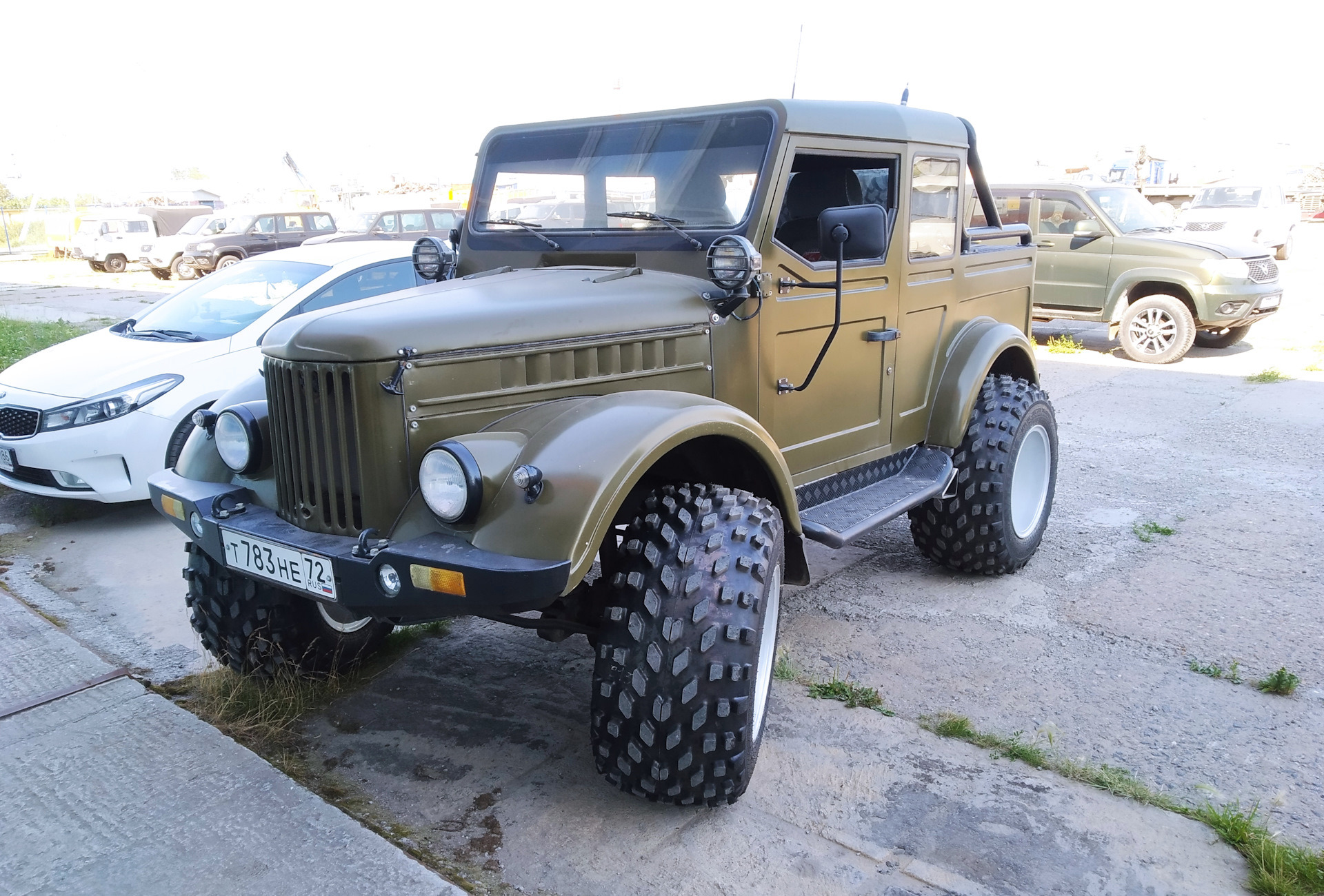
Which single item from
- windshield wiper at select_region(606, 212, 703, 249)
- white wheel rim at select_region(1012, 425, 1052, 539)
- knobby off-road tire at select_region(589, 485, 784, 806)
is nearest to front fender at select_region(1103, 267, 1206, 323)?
white wheel rim at select_region(1012, 425, 1052, 539)

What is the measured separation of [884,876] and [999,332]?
2.71 meters

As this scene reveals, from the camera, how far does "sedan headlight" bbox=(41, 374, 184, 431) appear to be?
205 inches

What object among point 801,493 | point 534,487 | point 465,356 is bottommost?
point 801,493

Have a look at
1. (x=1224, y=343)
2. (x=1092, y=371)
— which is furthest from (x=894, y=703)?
(x=1224, y=343)

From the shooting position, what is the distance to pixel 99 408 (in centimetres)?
524

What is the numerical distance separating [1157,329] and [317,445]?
9.63m

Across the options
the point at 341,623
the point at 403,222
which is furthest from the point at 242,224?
the point at 341,623

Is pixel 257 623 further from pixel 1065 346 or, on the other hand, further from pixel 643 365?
pixel 1065 346

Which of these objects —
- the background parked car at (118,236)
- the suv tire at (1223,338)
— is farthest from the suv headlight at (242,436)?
the background parked car at (118,236)

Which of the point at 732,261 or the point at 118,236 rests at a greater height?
the point at 732,261

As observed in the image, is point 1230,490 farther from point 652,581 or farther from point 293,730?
point 293,730

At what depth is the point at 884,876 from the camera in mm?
2498

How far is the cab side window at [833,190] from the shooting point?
3785 millimetres

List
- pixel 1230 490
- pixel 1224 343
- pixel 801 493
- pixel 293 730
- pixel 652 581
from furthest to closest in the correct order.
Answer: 1. pixel 1224 343
2. pixel 1230 490
3. pixel 801 493
4. pixel 293 730
5. pixel 652 581
